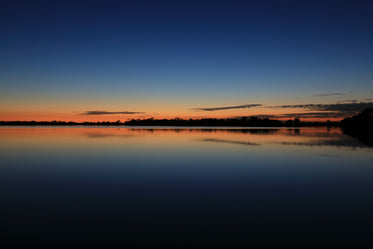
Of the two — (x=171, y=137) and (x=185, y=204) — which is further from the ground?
(x=185, y=204)

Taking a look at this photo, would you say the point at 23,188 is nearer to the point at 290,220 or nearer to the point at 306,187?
the point at 290,220

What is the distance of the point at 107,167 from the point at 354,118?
606 ft

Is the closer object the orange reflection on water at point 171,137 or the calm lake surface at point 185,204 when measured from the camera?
the calm lake surface at point 185,204

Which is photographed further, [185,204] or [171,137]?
[171,137]

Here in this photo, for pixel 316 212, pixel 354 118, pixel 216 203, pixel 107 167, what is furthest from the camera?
pixel 354 118

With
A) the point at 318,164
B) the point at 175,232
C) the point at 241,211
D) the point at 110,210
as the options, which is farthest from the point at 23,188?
the point at 318,164

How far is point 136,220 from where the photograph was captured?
930 centimetres

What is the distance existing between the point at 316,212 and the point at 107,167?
1538 centimetres

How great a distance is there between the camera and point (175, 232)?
8.36 m

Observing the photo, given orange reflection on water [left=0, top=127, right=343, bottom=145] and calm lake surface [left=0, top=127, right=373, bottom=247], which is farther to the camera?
orange reflection on water [left=0, top=127, right=343, bottom=145]

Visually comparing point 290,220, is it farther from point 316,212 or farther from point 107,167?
point 107,167

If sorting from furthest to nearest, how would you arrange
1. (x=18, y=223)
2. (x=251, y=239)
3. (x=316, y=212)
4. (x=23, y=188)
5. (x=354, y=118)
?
1. (x=354, y=118)
2. (x=23, y=188)
3. (x=316, y=212)
4. (x=18, y=223)
5. (x=251, y=239)

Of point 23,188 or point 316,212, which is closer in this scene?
point 316,212

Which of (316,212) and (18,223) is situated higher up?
(18,223)
